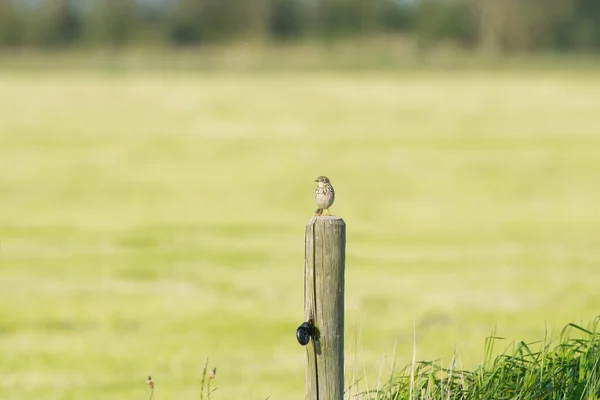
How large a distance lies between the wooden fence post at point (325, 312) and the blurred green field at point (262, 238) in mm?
582

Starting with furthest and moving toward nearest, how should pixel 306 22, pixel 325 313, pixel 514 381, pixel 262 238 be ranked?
pixel 306 22, pixel 262 238, pixel 514 381, pixel 325 313

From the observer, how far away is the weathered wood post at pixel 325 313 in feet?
12.6

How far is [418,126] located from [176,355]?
85.1 feet

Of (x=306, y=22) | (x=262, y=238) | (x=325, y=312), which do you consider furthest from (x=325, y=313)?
(x=306, y=22)

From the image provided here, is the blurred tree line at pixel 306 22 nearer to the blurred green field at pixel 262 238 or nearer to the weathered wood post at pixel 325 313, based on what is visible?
the blurred green field at pixel 262 238

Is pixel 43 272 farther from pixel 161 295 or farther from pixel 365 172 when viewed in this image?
pixel 365 172

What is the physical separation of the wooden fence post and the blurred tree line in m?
92.6

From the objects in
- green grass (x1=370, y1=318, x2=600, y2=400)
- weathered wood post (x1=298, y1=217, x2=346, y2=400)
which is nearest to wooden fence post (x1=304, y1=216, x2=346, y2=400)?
weathered wood post (x1=298, y1=217, x2=346, y2=400)

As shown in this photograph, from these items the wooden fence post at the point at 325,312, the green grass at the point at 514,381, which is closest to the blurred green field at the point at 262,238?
the green grass at the point at 514,381

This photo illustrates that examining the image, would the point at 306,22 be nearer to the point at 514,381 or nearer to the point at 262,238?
the point at 262,238

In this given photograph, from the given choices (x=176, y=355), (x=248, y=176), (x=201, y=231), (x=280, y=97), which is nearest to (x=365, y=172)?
(x=248, y=176)

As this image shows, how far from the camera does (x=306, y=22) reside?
10638 cm

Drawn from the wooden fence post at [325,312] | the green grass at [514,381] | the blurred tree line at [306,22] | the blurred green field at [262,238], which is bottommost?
the blurred tree line at [306,22]

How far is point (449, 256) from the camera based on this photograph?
1469 centimetres
